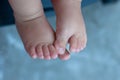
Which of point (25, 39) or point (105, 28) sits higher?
point (25, 39)

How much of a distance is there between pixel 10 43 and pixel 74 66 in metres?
0.23

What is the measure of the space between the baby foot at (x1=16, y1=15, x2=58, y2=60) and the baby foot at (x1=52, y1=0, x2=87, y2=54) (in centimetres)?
2

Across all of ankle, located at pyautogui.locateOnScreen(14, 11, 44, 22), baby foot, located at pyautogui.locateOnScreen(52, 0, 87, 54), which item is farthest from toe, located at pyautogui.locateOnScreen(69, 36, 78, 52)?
ankle, located at pyautogui.locateOnScreen(14, 11, 44, 22)

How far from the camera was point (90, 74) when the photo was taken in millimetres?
921

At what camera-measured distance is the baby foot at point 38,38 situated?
755 millimetres

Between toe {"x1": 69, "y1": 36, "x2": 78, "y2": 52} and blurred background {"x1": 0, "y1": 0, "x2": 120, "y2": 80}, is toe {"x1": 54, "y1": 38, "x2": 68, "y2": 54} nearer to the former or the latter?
toe {"x1": 69, "y1": 36, "x2": 78, "y2": 52}

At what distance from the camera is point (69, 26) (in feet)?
2.51

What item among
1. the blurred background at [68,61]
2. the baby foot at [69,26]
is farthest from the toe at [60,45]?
the blurred background at [68,61]

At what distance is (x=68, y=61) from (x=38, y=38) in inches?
8.6

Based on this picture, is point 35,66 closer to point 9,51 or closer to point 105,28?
point 9,51

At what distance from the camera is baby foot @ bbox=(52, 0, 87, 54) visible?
0.76 m

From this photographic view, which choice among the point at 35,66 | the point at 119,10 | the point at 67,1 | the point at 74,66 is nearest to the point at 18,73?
the point at 35,66

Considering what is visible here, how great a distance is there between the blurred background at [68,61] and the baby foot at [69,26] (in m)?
0.12

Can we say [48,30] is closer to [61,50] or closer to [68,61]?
[61,50]
